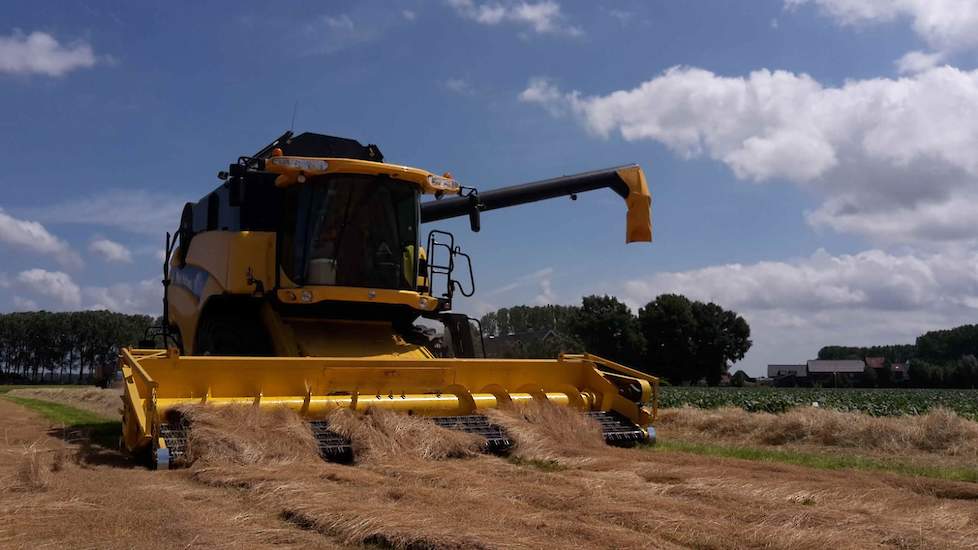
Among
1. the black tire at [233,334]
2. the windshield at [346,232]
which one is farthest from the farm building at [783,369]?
the black tire at [233,334]

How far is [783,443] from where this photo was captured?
451 inches

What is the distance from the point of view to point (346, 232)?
863cm

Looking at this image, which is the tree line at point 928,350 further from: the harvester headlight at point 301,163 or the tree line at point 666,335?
the harvester headlight at point 301,163

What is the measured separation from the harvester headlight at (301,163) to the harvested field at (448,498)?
9.35 feet

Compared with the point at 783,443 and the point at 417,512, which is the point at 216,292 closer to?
the point at 417,512

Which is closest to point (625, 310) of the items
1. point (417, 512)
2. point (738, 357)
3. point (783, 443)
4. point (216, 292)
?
point (738, 357)

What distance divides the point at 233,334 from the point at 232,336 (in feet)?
0.09

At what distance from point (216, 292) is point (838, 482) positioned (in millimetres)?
6526

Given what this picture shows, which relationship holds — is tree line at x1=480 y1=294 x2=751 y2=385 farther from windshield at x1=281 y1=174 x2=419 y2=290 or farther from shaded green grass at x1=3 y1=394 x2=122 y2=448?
windshield at x1=281 y1=174 x2=419 y2=290

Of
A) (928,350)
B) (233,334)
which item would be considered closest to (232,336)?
(233,334)

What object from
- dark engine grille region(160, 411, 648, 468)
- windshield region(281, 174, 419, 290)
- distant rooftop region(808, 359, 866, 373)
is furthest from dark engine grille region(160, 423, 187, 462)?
distant rooftop region(808, 359, 866, 373)

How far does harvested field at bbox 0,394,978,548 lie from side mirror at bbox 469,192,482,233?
2818mm

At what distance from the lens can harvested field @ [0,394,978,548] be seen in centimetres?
386

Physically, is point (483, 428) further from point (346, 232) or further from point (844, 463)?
point (844, 463)
